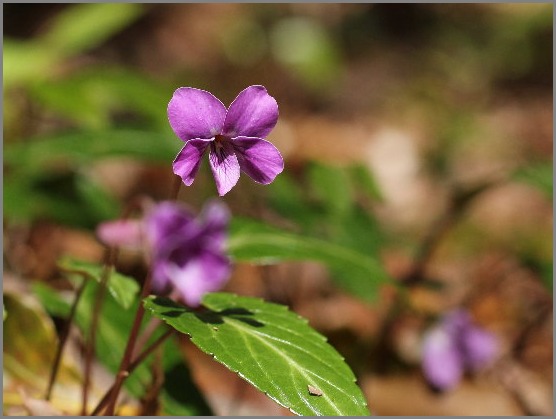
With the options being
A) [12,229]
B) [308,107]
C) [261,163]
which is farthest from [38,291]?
[308,107]

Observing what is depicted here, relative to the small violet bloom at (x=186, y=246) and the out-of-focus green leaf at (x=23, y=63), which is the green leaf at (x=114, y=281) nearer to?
the small violet bloom at (x=186, y=246)

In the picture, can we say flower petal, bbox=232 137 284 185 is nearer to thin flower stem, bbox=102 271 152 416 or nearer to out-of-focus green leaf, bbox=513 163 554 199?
thin flower stem, bbox=102 271 152 416

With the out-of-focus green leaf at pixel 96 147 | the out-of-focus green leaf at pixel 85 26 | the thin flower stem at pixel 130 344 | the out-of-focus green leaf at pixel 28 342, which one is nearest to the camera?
the thin flower stem at pixel 130 344

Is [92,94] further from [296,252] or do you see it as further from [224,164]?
[224,164]

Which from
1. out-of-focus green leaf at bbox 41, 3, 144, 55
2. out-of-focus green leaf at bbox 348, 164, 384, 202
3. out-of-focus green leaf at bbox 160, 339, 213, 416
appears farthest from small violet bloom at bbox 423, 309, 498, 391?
out-of-focus green leaf at bbox 41, 3, 144, 55

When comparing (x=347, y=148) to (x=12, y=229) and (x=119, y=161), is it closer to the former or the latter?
(x=119, y=161)

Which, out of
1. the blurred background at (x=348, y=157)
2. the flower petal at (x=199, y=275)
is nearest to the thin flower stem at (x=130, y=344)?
the flower petal at (x=199, y=275)
